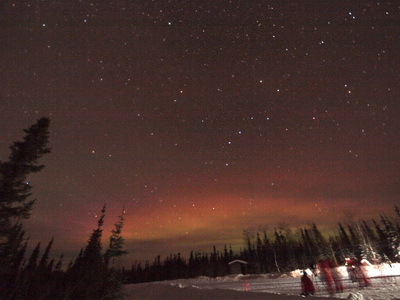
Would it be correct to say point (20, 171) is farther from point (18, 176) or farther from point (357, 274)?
Result: point (357, 274)

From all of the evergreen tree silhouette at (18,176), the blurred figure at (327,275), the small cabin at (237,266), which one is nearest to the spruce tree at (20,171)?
the evergreen tree silhouette at (18,176)

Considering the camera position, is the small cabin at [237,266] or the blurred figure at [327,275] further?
the small cabin at [237,266]

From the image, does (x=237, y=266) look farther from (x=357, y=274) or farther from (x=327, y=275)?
(x=327, y=275)

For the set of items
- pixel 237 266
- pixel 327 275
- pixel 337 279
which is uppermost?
pixel 237 266

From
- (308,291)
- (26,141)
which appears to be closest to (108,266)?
(26,141)

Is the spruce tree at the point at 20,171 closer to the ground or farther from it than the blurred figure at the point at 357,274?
farther from it

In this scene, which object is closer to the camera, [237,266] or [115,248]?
[115,248]

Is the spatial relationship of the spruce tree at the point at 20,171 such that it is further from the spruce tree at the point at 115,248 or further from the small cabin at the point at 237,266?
the small cabin at the point at 237,266

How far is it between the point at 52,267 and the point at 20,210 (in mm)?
83731

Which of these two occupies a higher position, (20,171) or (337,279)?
(20,171)

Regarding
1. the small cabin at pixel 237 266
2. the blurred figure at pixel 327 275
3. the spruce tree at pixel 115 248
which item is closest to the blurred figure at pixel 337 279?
the blurred figure at pixel 327 275

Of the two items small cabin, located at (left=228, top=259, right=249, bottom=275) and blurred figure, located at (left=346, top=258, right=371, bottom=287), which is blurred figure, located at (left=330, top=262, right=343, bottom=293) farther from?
small cabin, located at (left=228, top=259, right=249, bottom=275)

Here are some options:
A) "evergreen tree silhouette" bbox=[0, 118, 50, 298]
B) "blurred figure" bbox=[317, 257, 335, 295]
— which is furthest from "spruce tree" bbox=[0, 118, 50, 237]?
"blurred figure" bbox=[317, 257, 335, 295]

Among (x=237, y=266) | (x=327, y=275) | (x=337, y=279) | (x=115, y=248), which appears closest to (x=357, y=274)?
(x=337, y=279)
